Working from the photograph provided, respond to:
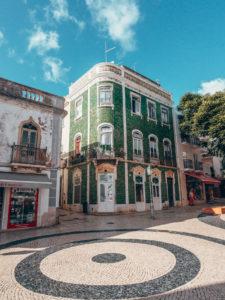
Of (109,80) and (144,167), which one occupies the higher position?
(109,80)

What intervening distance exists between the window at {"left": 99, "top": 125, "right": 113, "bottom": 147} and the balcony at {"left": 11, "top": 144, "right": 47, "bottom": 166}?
23.7 ft

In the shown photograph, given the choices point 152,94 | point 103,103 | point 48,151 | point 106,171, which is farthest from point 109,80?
point 48,151

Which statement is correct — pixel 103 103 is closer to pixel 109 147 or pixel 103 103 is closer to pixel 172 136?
pixel 109 147

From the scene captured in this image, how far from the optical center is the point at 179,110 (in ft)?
89.6

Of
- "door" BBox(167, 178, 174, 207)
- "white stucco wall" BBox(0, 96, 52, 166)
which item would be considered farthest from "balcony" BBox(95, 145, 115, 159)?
"door" BBox(167, 178, 174, 207)

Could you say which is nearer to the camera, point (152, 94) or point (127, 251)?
point (127, 251)

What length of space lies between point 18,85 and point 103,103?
28.6ft

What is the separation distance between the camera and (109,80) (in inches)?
814

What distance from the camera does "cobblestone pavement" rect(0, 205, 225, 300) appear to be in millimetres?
4340

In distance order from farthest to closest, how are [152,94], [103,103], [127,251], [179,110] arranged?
[179,110] → [152,94] → [103,103] → [127,251]

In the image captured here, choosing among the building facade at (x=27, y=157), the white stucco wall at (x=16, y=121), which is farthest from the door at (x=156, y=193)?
the white stucco wall at (x=16, y=121)

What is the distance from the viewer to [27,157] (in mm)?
12516

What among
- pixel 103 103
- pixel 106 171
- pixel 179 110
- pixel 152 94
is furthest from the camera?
pixel 179 110

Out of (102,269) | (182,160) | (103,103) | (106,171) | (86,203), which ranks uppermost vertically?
(103,103)
